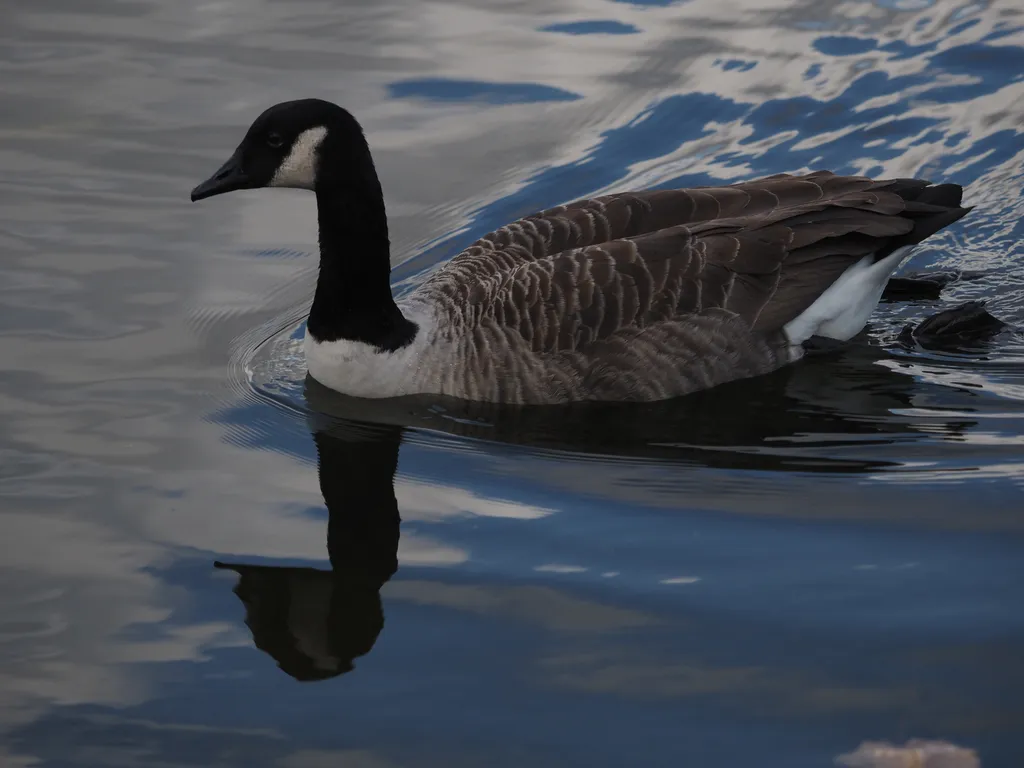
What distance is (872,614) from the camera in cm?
629

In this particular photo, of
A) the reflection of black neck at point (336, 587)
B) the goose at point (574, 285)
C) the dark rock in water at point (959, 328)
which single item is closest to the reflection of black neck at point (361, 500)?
the reflection of black neck at point (336, 587)

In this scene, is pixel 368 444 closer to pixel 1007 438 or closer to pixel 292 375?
pixel 292 375

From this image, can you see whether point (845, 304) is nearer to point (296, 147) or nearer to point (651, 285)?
point (651, 285)

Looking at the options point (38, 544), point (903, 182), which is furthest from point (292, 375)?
point (903, 182)

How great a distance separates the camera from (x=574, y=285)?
8.62 m

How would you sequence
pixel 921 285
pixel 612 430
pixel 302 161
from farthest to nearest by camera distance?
1. pixel 921 285
2. pixel 302 161
3. pixel 612 430

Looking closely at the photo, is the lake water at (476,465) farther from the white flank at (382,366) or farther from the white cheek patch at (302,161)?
the white cheek patch at (302,161)

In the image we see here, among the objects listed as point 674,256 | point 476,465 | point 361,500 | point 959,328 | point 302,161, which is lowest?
point 361,500

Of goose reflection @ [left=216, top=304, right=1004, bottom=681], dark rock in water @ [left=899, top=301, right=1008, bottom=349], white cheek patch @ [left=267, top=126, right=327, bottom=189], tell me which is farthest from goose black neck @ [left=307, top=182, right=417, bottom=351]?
dark rock in water @ [left=899, top=301, right=1008, bottom=349]

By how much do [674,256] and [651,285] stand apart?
0.86 feet

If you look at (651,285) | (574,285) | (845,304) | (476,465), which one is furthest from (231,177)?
(845,304)

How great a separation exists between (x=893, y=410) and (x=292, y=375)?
12.2 feet

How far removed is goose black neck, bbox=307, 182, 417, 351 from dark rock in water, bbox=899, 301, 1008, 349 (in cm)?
338

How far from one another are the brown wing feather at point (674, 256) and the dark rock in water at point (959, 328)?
61cm
